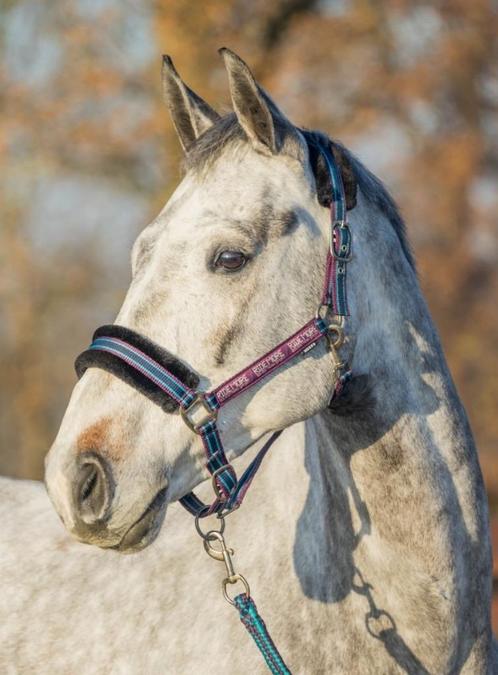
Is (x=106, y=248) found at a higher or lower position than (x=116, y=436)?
lower

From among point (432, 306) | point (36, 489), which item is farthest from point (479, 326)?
point (36, 489)

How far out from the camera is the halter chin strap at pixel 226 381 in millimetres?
2795

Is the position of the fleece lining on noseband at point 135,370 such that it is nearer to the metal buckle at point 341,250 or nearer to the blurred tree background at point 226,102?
the metal buckle at point 341,250

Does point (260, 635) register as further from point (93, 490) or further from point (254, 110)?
point (254, 110)

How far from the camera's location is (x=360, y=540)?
129 inches

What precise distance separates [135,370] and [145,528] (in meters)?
0.45

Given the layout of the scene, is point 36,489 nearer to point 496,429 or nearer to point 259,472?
point 259,472

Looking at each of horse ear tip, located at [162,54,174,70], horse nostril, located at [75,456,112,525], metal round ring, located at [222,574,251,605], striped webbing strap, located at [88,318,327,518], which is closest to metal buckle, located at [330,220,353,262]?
striped webbing strap, located at [88,318,327,518]

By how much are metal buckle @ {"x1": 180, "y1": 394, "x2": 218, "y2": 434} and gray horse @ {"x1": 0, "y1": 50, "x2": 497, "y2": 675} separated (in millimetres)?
34

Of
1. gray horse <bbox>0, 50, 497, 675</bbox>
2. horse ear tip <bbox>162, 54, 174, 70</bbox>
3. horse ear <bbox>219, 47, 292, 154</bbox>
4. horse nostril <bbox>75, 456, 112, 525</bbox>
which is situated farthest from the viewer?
horse ear tip <bbox>162, 54, 174, 70</bbox>

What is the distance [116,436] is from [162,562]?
101 cm

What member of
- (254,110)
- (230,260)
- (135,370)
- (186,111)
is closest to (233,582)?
(135,370)

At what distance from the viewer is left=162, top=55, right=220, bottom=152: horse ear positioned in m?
3.49

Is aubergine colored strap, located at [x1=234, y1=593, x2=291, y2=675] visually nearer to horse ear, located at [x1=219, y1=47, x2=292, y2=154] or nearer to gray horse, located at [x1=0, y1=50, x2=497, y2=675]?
gray horse, located at [x1=0, y1=50, x2=497, y2=675]
